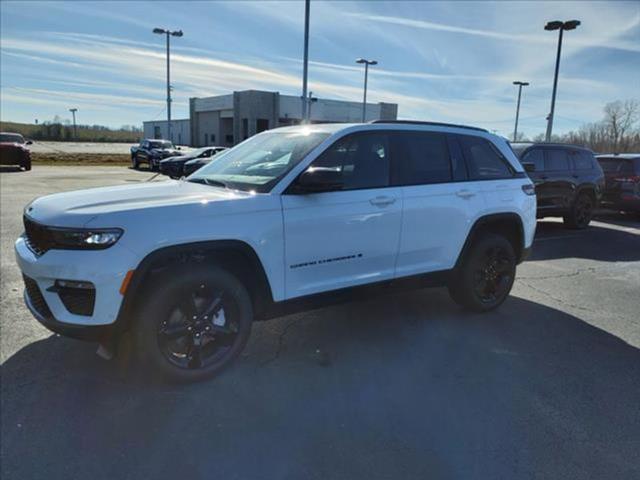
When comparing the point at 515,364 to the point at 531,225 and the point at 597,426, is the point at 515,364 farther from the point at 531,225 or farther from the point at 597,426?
the point at 531,225

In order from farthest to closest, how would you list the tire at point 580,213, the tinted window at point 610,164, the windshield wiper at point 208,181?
the tinted window at point 610,164 → the tire at point 580,213 → the windshield wiper at point 208,181

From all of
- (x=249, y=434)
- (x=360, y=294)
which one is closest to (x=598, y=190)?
(x=360, y=294)

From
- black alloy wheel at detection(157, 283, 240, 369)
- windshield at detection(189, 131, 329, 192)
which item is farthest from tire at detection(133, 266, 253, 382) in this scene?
windshield at detection(189, 131, 329, 192)

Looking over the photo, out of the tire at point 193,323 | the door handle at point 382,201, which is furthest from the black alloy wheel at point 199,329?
the door handle at point 382,201

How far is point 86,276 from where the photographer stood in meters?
2.92

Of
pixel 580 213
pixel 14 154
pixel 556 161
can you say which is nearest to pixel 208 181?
pixel 556 161

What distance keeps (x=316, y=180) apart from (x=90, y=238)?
1.53 metres

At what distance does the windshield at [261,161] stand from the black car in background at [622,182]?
11367mm

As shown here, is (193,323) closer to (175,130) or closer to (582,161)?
(582,161)

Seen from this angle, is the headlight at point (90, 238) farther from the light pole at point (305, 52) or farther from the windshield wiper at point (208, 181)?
the light pole at point (305, 52)

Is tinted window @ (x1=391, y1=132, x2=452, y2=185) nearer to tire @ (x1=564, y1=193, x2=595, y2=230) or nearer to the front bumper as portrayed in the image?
the front bumper

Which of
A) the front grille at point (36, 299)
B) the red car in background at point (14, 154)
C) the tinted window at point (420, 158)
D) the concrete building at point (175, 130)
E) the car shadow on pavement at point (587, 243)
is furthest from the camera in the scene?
the concrete building at point (175, 130)

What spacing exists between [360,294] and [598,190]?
9363mm

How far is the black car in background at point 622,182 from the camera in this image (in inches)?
484
